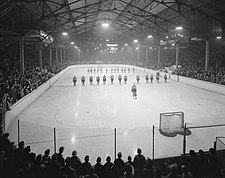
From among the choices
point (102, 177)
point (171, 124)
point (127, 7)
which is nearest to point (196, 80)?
point (127, 7)

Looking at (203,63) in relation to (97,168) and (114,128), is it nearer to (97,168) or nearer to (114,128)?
(114,128)

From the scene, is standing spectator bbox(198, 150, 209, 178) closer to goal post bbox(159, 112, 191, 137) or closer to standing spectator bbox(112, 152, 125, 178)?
standing spectator bbox(112, 152, 125, 178)

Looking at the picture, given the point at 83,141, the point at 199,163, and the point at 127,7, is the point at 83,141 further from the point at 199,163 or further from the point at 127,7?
the point at 127,7

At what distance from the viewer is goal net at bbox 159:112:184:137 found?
10.9 meters

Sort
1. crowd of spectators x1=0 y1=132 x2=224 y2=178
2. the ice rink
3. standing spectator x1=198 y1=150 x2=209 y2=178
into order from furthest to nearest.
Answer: the ice rink → standing spectator x1=198 y1=150 x2=209 y2=178 → crowd of spectators x1=0 y1=132 x2=224 y2=178

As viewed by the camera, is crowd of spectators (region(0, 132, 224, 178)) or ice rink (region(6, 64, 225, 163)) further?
ice rink (region(6, 64, 225, 163))

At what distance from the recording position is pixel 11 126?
12070mm

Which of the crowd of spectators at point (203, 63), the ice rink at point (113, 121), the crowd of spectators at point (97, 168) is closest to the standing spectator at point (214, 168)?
the crowd of spectators at point (97, 168)

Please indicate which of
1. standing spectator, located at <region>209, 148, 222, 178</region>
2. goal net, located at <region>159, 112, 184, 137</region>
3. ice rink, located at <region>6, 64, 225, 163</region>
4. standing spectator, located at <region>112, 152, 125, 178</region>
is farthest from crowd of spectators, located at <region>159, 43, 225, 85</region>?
standing spectator, located at <region>112, 152, 125, 178</region>

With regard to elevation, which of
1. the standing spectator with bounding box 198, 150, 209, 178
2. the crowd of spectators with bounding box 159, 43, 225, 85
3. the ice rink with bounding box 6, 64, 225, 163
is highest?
the crowd of spectators with bounding box 159, 43, 225, 85

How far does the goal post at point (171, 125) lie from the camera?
10.9 metres

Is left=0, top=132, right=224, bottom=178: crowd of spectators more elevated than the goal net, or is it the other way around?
left=0, top=132, right=224, bottom=178: crowd of spectators

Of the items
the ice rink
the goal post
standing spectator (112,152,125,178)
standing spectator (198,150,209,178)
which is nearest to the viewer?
standing spectator (112,152,125,178)

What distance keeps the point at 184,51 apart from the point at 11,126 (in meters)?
41.2
